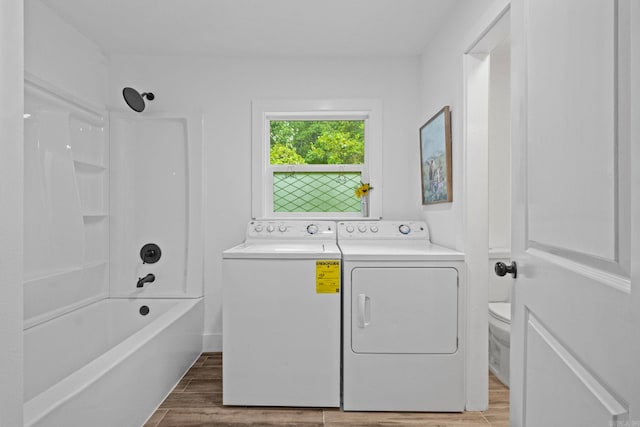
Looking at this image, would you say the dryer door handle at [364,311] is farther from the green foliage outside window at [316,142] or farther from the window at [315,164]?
the green foliage outside window at [316,142]

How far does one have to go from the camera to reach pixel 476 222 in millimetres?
1951

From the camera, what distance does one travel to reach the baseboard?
2.80m

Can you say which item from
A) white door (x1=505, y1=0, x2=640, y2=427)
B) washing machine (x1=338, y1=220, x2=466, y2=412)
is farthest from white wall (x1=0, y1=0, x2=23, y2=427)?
washing machine (x1=338, y1=220, x2=466, y2=412)

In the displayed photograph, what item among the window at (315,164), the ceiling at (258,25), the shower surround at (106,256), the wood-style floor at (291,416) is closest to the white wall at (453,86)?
the ceiling at (258,25)

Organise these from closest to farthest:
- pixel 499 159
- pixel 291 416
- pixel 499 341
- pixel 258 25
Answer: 1. pixel 291 416
2. pixel 499 341
3. pixel 258 25
4. pixel 499 159

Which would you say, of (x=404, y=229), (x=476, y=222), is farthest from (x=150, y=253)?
(x=476, y=222)

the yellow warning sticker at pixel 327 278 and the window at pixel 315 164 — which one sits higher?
the window at pixel 315 164

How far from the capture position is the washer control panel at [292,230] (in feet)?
8.75

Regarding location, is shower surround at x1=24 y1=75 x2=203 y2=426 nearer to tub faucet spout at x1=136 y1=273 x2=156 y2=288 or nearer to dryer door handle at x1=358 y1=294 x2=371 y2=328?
tub faucet spout at x1=136 y1=273 x2=156 y2=288

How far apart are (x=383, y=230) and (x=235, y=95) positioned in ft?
5.00

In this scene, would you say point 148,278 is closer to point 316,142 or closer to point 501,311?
point 316,142

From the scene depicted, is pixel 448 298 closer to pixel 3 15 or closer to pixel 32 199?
pixel 3 15

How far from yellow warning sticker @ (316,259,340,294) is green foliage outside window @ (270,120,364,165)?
1262mm

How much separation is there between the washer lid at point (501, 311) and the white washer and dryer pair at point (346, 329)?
0.43m
